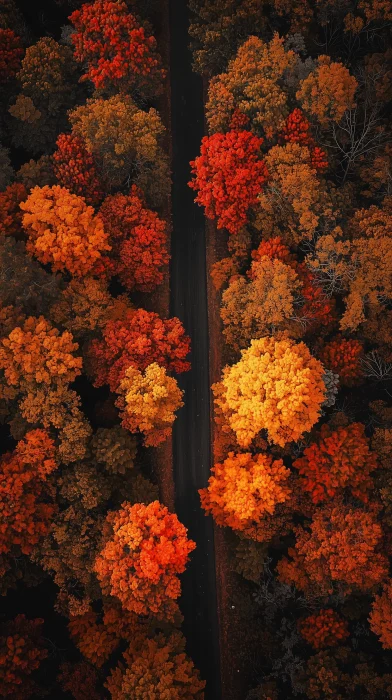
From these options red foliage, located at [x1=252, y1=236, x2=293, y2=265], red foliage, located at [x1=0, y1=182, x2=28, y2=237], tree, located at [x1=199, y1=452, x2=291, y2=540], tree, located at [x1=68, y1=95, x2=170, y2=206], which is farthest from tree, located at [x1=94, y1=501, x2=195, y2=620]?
tree, located at [x1=68, y1=95, x2=170, y2=206]

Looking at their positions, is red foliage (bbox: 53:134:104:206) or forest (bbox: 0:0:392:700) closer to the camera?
forest (bbox: 0:0:392:700)

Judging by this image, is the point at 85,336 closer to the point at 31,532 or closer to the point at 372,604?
the point at 31,532

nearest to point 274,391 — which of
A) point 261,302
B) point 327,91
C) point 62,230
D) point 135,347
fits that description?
point 261,302

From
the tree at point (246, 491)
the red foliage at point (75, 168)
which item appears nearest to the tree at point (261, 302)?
the tree at point (246, 491)

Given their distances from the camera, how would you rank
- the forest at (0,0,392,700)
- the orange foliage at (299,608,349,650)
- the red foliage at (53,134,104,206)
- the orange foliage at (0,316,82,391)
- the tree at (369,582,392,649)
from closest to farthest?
the tree at (369,582,392,649), the orange foliage at (0,316,82,391), the forest at (0,0,392,700), the orange foliage at (299,608,349,650), the red foliage at (53,134,104,206)

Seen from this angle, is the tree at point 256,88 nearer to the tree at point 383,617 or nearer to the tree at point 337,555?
the tree at point 337,555

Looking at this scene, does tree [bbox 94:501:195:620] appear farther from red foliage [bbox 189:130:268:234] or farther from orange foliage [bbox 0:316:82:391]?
red foliage [bbox 189:130:268:234]

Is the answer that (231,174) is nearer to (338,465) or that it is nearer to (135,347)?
(135,347)
